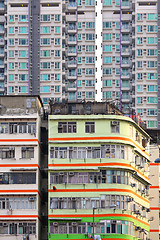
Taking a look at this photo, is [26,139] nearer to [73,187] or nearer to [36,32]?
[73,187]

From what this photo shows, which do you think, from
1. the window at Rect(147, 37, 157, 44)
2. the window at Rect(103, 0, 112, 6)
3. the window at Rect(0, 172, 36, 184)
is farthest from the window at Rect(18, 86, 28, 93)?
the window at Rect(0, 172, 36, 184)

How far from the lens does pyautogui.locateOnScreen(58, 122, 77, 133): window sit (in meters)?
83.3

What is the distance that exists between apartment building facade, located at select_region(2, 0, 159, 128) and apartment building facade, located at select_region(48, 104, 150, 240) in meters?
59.3

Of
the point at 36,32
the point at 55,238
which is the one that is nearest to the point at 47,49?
the point at 36,32

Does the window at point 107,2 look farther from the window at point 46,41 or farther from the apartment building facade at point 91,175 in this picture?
the apartment building facade at point 91,175

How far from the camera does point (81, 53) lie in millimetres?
146750

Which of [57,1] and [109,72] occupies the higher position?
[57,1]

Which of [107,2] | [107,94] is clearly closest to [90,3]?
[107,2]

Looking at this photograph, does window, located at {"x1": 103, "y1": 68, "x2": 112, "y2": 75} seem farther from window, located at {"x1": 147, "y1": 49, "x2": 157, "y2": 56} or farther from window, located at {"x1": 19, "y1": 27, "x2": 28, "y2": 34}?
window, located at {"x1": 19, "y1": 27, "x2": 28, "y2": 34}

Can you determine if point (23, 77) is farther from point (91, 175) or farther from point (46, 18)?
point (91, 175)

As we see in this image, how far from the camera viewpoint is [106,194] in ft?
265

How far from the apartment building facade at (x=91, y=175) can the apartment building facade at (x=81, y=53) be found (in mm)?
59267

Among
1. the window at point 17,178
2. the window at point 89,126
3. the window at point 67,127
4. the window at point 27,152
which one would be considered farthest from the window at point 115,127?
the window at point 17,178

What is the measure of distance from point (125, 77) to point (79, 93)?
9572 millimetres
